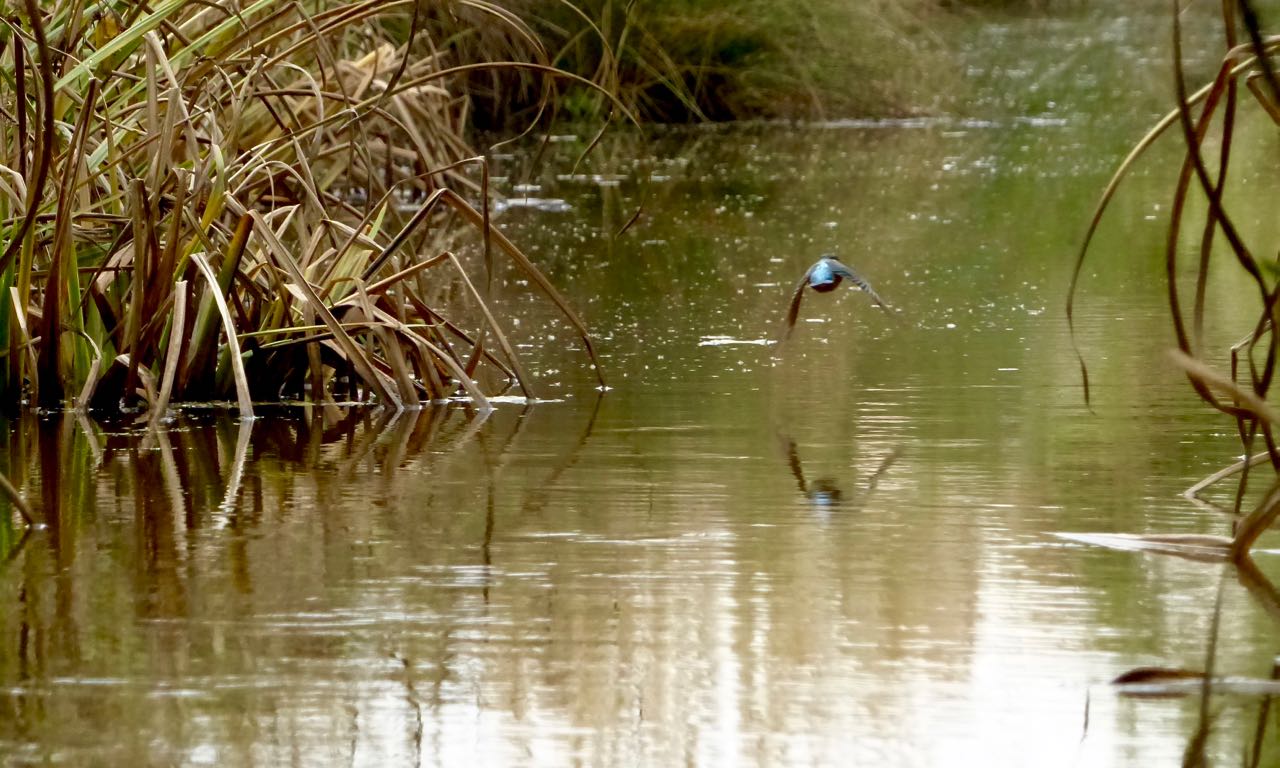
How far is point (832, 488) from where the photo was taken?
3.31 metres

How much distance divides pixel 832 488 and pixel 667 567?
622 millimetres

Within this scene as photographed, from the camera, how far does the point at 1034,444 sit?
3680 millimetres

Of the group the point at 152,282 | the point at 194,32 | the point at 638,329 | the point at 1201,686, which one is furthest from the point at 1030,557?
the point at 194,32

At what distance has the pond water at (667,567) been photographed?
6.83 feet

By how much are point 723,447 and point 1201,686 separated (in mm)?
1589

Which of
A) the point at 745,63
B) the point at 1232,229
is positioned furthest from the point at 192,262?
the point at 745,63

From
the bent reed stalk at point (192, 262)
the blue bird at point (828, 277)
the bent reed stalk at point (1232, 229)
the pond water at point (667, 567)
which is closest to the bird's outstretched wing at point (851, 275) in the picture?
the blue bird at point (828, 277)

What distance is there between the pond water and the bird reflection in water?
0.01 meters

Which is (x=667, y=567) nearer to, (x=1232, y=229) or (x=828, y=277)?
(x=1232, y=229)

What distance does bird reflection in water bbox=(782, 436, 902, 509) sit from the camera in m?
3.19

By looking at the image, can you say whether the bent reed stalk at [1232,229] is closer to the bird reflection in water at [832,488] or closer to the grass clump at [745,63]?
the bird reflection in water at [832,488]

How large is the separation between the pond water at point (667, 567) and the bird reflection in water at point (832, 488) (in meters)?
0.01

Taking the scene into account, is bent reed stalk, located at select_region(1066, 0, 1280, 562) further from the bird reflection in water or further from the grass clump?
the grass clump

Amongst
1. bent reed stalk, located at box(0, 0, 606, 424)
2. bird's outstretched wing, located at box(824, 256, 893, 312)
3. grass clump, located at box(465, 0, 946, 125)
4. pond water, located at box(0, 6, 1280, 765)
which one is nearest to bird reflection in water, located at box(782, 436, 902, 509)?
pond water, located at box(0, 6, 1280, 765)
